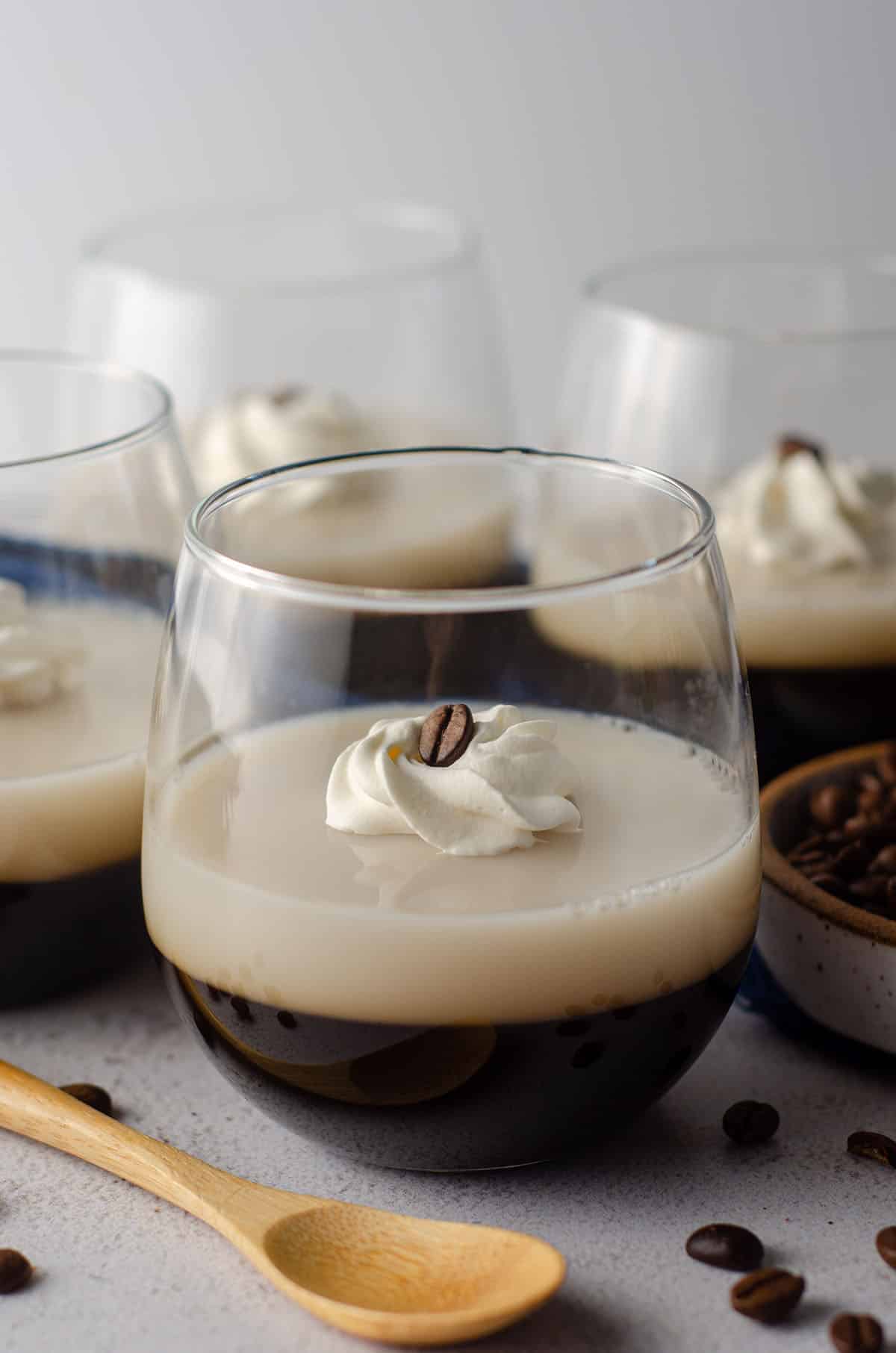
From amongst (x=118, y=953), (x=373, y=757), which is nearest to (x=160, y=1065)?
(x=118, y=953)

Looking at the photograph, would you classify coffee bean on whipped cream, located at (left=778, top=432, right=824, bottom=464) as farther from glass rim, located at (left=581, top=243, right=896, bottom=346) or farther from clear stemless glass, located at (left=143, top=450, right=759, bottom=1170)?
clear stemless glass, located at (left=143, top=450, right=759, bottom=1170)

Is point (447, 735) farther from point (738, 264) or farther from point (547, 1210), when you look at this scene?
point (738, 264)

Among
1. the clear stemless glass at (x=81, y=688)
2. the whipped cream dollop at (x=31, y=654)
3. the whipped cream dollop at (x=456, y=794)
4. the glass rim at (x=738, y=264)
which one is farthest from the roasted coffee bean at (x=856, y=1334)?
the glass rim at (x=738, y=264)

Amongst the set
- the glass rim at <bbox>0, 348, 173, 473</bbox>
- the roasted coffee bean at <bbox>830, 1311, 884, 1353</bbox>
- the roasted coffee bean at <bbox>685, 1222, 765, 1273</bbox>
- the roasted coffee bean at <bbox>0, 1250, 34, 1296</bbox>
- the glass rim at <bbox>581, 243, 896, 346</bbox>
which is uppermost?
the glass rim at <bbox>581, 243, 896, 346</bbox>

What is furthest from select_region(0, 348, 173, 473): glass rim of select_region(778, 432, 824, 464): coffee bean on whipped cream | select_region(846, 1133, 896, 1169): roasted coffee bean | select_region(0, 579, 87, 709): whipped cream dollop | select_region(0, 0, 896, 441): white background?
select_region(0, 0, 896, 441): white background

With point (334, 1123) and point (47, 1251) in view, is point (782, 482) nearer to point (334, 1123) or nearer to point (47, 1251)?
point (334, 1123)

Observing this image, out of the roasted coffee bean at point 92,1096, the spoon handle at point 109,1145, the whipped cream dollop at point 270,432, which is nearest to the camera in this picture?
the spoon handle at point 109,1145

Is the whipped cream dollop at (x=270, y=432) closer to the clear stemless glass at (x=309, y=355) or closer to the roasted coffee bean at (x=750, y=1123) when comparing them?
the clear stemless glass at (x=309, y=355)
